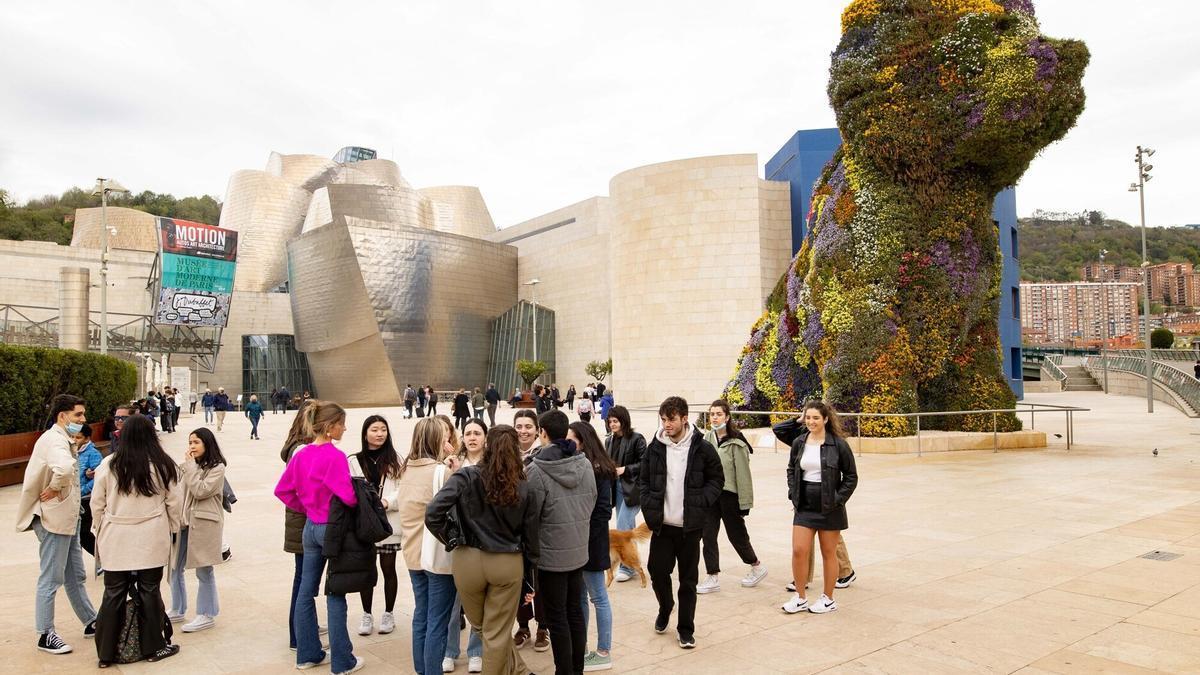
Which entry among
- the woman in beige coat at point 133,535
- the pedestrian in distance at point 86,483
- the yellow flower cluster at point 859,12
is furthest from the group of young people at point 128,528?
the yellow flower cluster at point 859,12

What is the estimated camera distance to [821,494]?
5.12 metres

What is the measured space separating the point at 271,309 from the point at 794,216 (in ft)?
120

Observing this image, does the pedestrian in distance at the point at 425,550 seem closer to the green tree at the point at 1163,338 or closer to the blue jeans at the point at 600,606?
the blue jeans at the point at 600,606

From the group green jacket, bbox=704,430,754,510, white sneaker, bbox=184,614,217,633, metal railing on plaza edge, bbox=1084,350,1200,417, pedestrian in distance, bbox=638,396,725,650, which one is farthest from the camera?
metal railing on plaza edge, bbox=1084,350,1200,417

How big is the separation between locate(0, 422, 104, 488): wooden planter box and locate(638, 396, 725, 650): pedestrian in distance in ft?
35.7

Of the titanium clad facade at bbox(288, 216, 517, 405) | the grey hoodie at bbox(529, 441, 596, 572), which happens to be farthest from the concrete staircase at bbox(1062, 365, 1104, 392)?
the grey hoodie at bbox(529, 441, 596, 572)

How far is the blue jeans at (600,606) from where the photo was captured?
436 centimetres

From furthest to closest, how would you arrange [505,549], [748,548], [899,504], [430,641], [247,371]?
1. [247,371]
2. [899,504]
3. [748,548]
4. [430,641]
5. [505,549]

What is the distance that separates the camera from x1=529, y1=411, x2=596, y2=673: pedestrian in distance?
3936mm

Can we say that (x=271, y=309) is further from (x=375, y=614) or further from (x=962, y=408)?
(x=375, y=614)

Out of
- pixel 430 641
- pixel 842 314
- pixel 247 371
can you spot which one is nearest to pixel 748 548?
pixel 430 641

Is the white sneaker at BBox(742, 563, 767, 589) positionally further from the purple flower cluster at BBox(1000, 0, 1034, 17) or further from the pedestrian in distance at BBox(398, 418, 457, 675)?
the purple flower cluster at BBox(1000, 0, 1034, 17)

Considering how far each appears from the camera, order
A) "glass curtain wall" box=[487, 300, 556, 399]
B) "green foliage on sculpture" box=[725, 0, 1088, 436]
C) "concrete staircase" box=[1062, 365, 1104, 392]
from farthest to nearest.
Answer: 1. "glass curtain wall" box=[487, 300, 556, 399]
2. "concrete staircase" box=[1062, 365, 1104, 392]
3. "green foliage on sculpture" box=[725, 0, 1088, 436]

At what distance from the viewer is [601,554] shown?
14.5 ft
